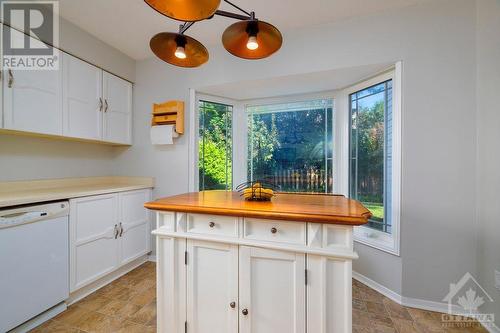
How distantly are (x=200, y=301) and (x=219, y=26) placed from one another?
239 centimetres

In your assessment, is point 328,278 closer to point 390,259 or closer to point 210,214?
point 210,214

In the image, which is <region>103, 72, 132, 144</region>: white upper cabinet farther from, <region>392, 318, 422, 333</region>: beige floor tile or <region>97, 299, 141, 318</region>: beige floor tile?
<region>392, 318, 422, 333</region>: beige floor tile

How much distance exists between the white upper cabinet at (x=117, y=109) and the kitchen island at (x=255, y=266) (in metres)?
1.73

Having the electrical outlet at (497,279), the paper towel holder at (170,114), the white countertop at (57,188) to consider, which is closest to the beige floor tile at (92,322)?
the white countertop at (57,188)

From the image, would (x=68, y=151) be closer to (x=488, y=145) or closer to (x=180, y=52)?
(x=180, y=52)

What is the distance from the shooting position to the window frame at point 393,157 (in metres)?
1.87

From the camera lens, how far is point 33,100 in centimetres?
180

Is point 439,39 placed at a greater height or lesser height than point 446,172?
greater

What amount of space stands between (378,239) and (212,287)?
67.9 inches

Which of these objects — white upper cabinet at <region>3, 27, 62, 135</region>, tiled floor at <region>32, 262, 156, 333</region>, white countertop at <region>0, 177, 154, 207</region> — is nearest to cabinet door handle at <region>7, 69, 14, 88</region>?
white upper cabinet at <region>3, 27, 62, 135</region>

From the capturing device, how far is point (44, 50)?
6.10 feet

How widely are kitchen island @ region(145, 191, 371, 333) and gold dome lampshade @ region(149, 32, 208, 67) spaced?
2.93 feet

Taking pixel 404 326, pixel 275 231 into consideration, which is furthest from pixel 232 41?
pixel 404 326

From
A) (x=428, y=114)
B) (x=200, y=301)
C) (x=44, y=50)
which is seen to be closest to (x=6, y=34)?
(x=44, y=50)
